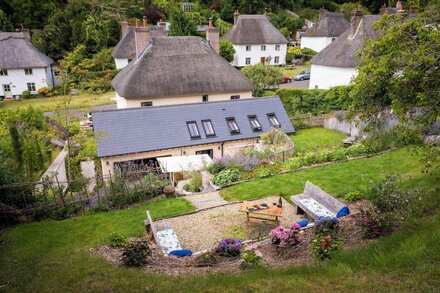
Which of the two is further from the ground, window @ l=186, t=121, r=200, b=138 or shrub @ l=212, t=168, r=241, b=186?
window @ l=186, t=121, r=200, b=138

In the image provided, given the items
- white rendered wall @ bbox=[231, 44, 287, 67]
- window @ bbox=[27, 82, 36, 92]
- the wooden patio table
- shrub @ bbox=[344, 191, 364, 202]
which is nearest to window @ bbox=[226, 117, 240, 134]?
the wooden patio table

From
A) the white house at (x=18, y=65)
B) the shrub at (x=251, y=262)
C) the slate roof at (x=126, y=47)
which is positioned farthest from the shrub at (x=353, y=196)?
the white house at (x=18, y=65)

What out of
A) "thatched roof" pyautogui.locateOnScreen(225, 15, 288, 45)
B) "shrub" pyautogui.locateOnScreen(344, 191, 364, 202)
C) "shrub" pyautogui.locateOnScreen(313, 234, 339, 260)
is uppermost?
"thatched roof" pyautogui.locateOnScreen(225, 15, 288, 45)

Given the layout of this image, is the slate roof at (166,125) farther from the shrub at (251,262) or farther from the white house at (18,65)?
the white house at (18,65)

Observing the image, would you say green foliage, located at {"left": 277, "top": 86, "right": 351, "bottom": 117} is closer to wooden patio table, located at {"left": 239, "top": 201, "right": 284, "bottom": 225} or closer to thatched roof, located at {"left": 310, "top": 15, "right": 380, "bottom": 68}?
thatched roof, located at {"left": 310, "top": 15, "right": 380, "bottom": 68}

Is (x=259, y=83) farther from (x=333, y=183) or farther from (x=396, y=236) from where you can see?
(x=396, y=236)

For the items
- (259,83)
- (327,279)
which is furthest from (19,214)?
(259,83)

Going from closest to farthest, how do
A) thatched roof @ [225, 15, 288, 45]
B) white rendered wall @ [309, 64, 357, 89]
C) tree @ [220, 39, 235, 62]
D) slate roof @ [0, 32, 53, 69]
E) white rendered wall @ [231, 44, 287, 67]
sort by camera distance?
1. white rendered wall @ [309, 64, 357, 89]
2. slate roof @ [0, 32, 53, 69]
3. tree @ [220, 39, 235, 62]
4. thatched roof @ [225, 15, 288, 45]
5. white rendered wall @ [231, 44, 287, 67]
